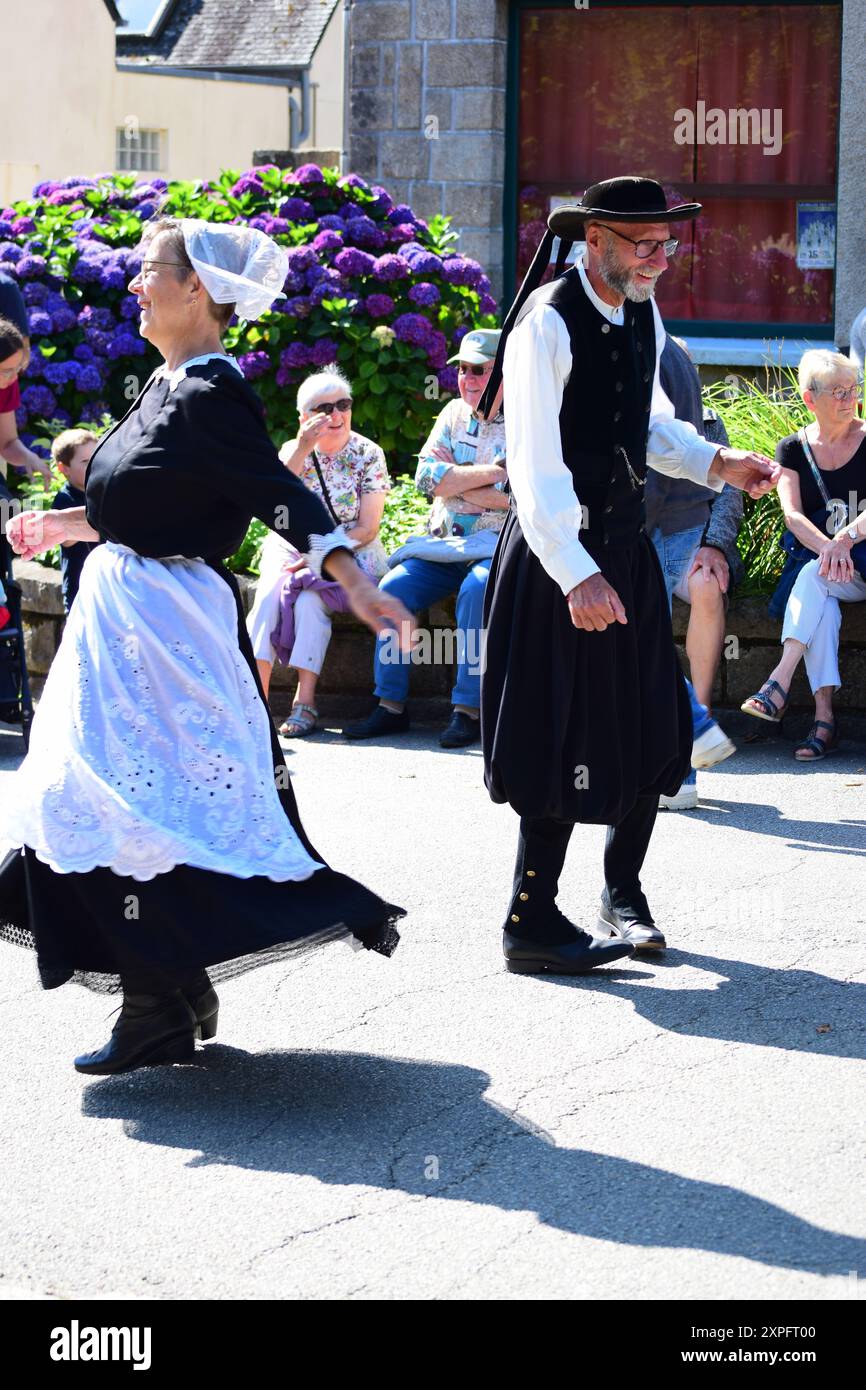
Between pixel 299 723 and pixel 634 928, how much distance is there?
343 cm

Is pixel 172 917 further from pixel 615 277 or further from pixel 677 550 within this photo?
pixel 677 550

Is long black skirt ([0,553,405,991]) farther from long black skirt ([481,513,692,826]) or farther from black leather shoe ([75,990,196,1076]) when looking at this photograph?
long black skirt ([481,513,692,826])

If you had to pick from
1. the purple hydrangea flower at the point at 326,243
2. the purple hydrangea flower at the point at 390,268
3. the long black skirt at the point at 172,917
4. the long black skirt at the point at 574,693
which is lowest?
the long black skirt at the point at 172,917

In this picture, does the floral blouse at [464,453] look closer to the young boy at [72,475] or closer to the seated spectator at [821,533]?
the seated spectator at [821,533]

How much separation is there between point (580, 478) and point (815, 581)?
3.31 m

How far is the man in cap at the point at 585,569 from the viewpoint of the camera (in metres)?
4.89

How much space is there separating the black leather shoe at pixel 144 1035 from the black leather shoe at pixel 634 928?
144 centimetres

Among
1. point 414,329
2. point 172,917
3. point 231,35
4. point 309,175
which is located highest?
point 231,35

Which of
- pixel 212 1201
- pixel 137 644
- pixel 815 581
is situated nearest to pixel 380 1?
pixel 815 581

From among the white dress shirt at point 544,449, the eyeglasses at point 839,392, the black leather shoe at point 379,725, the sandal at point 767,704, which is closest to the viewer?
the white dress shirt at point 544,449

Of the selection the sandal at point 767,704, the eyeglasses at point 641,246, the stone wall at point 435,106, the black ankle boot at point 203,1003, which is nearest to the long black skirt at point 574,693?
the eyeglasses at point 641,246

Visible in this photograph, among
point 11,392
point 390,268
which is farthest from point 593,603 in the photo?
point 390,268

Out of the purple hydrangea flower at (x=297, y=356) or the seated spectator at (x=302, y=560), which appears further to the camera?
the purple hydrangea flower at (x=297, y=356)

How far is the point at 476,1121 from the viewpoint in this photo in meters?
4.22
